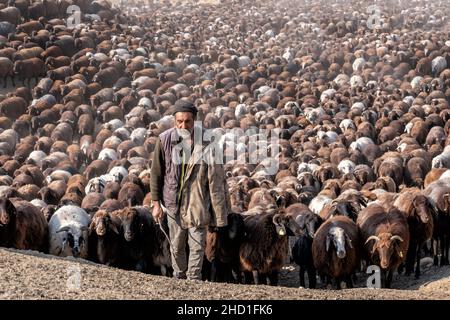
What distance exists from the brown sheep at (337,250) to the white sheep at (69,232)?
3634mm

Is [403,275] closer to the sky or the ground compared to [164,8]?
closer to the ground

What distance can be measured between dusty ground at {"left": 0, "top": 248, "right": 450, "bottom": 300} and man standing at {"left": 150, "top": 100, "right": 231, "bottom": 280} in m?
0.58

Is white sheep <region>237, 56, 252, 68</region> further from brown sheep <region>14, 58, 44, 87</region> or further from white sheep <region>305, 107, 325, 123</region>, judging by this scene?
brown sheep <region>14, 58, 44, 87</region>

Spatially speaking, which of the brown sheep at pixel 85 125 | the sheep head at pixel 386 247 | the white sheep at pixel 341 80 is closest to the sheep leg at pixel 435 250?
the sheep head at pixel 386 247

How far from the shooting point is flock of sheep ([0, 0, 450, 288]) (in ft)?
35.8

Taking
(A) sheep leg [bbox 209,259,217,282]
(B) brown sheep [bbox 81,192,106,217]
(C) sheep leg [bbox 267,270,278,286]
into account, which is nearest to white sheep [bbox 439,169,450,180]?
(C) sheep leg [bbox 267,270,278,286]

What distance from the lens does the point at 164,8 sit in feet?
174

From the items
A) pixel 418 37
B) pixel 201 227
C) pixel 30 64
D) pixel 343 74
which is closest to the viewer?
pixel 201 227

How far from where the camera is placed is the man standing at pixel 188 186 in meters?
7.39

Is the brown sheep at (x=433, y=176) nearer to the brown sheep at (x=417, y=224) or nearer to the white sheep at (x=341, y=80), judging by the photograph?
the brown sheep at (x=417, y=224)

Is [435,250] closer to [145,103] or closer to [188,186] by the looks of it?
[188,186]

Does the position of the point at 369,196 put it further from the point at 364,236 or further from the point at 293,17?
the point at 293,17
